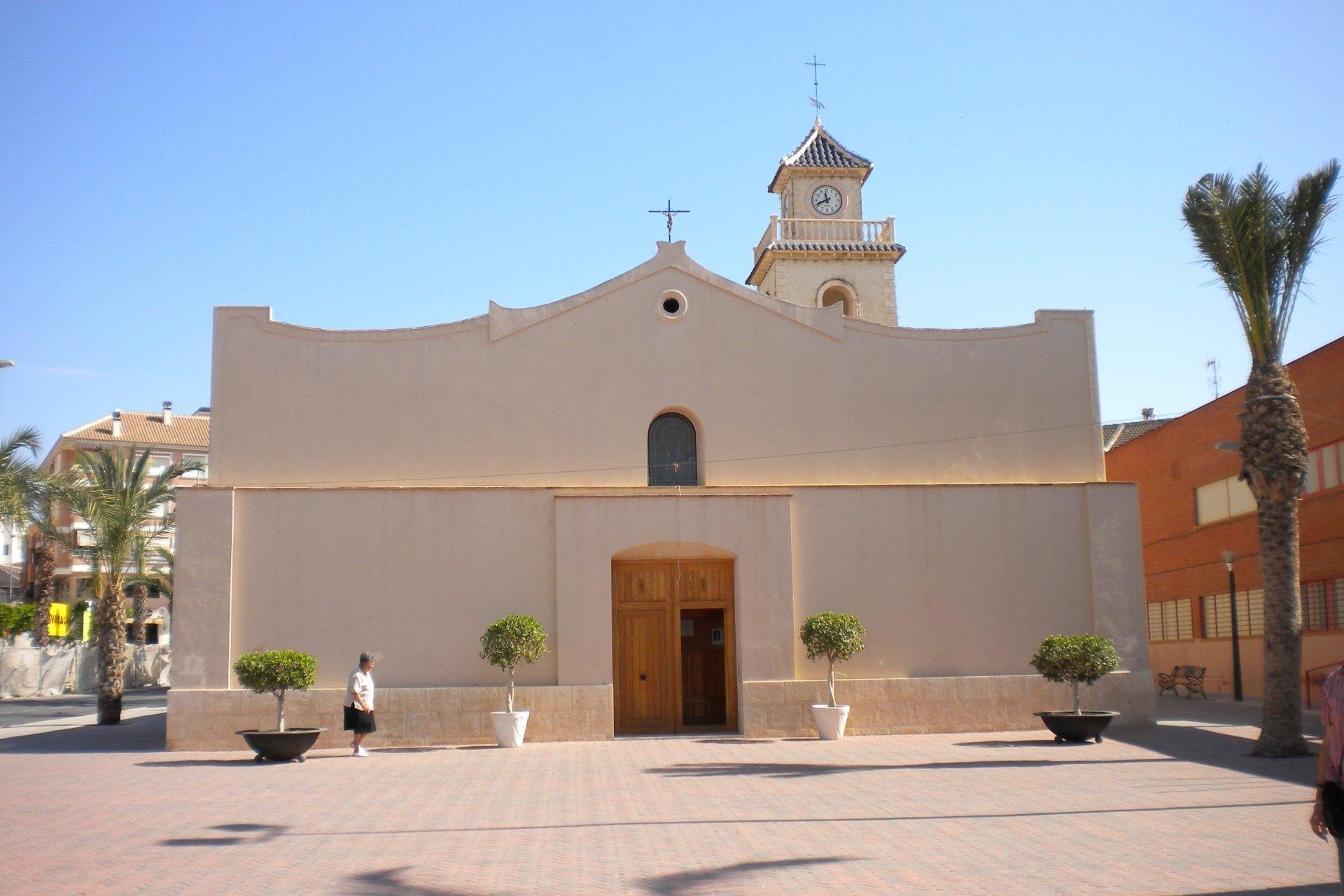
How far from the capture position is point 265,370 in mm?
21656

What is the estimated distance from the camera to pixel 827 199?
3453cm

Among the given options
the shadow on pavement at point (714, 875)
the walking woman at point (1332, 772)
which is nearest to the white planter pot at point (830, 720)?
the shadow on pavement at point (714, 875)

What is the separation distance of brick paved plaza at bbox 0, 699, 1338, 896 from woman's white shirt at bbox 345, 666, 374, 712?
0.94m

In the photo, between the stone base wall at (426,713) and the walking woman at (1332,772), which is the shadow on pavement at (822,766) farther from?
the walking woman at (1332,772)

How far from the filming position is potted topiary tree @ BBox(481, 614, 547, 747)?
19.9 meters

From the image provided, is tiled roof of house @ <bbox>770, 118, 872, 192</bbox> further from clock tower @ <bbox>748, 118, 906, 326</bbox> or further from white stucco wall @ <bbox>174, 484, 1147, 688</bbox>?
white stucco wall @ <bbox>174, 484, 1147, 688</bbox>

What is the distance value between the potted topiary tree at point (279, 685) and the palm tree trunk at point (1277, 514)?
44.7 feet

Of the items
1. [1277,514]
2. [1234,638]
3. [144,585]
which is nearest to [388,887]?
[1277,514]

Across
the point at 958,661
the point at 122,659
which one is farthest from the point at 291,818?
the point at 122,659

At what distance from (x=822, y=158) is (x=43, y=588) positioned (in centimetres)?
3336

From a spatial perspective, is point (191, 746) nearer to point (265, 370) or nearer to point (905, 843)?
point (265, 370)

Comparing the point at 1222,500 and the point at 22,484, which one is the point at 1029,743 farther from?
the point at 22,484

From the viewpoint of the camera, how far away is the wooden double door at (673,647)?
71.7 ft

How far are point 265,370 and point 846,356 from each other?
33.9 feet
